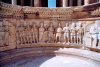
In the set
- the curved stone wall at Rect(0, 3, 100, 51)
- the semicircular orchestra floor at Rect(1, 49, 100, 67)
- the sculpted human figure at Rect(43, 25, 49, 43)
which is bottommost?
the semicircular orchestra floor at Rect(1, 49, 100, 67)

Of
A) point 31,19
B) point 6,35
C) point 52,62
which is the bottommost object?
point 52,62

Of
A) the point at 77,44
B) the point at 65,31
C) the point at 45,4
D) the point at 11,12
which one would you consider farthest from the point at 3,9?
the point at 45,4

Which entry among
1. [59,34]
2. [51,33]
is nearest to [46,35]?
[51,33]

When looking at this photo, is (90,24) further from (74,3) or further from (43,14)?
(74,3)

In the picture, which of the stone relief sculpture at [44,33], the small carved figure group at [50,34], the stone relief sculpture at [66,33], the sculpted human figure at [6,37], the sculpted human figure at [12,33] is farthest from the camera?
the stone relief sculpture at [66,33]

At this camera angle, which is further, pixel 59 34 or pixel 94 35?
pixel 59 34

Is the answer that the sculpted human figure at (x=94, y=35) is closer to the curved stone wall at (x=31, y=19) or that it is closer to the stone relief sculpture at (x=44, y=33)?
the stone relief sculpture at (x=44, y=33)

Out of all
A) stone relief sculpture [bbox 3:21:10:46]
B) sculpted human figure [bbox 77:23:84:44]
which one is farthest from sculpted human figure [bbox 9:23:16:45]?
sculpted human figure [bbox 77:23:84:44]

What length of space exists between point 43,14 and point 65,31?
5.47 ft

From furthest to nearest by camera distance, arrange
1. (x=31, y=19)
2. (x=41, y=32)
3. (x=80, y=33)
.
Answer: (x=41, y=32) < (x=31, y=19) < (x=80, y=33)

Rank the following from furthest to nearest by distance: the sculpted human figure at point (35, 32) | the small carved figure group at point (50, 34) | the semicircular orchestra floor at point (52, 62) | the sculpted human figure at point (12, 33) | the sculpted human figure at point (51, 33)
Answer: the sculpted human figure at point (51, 33)
the sculpted human figure at point (35, 32)
the small carved figure group at point (50, 34)
the sculpted human figure at point (12, 33)
the semicircular orchestra floor at point (52, 62)

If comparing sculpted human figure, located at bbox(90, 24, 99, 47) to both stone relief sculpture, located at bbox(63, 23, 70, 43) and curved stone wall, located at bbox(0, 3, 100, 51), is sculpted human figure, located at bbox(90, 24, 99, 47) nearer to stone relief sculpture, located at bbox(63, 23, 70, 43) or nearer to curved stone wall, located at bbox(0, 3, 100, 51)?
curved stone wall, located at bbox(0, 3, 100, 51)

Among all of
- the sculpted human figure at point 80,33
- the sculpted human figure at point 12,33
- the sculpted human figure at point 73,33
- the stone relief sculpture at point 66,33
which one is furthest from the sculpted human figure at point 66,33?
the sculpted human figure at point 12,33

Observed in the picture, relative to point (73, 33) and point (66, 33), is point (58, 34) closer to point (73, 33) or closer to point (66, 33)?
point (66, 33)
